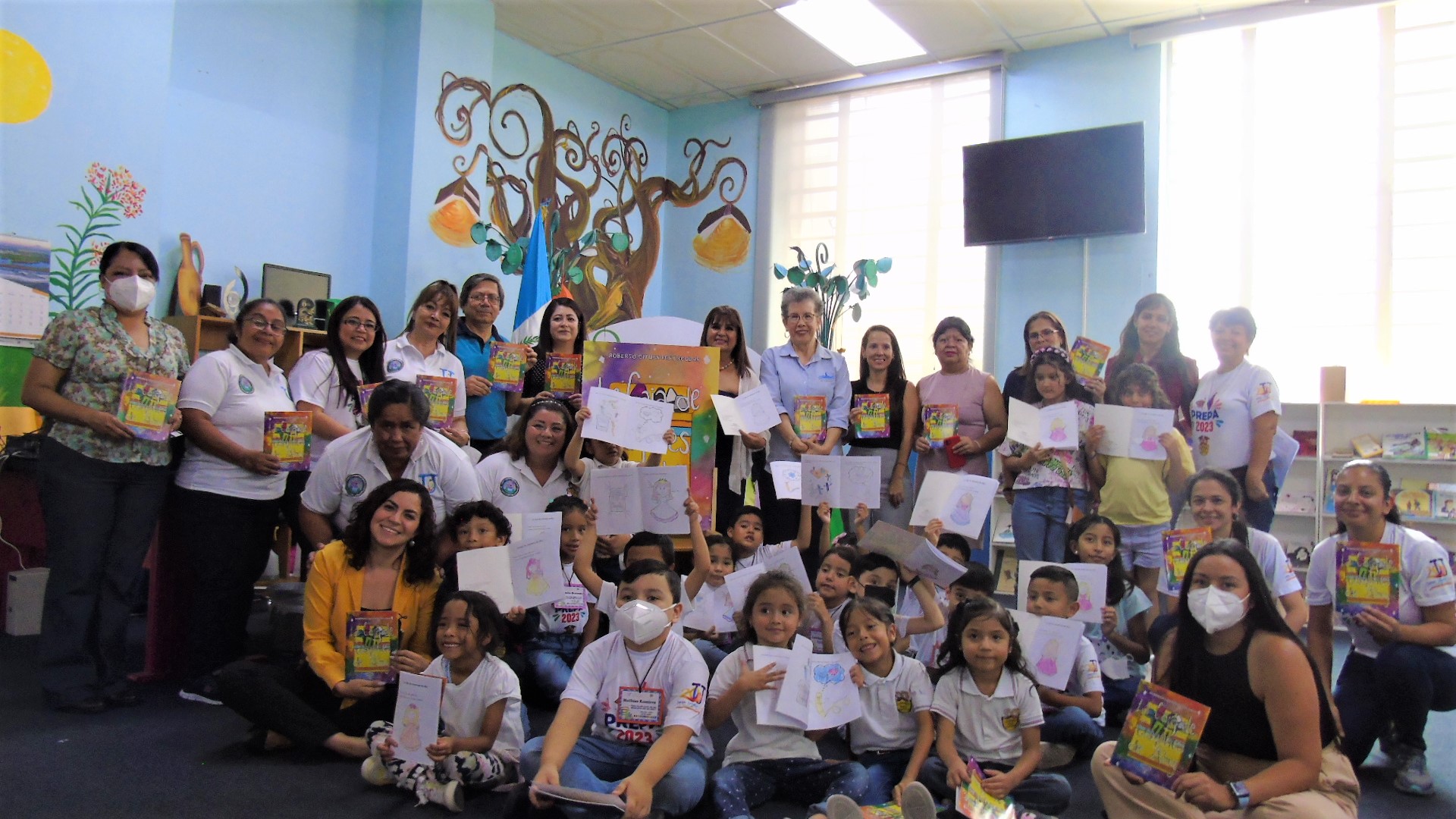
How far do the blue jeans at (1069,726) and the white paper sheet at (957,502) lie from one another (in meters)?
0.75

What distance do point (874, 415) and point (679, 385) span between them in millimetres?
839

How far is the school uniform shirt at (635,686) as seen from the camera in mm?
2637

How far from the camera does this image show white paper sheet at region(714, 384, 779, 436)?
3924 millimetres

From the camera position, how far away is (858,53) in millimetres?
7297

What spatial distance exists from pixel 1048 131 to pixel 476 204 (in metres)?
4.14

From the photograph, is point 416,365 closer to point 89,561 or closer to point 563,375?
point 563,375

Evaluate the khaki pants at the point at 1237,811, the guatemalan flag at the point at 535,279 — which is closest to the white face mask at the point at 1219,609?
the khaki pants at the point at 1237,811

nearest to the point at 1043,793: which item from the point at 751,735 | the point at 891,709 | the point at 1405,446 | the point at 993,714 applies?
the point at 993,714

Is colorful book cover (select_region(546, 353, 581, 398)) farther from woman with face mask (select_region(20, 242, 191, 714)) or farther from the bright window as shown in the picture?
the bright window

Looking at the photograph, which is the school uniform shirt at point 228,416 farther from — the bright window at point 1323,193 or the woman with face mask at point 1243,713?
the bright window at point 1323,193

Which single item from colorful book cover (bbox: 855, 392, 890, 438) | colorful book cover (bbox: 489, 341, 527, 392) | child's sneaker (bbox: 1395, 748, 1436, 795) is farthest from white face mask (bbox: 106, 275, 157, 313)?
child's sneaker (bbox: 1395, 748, 1436, 795)

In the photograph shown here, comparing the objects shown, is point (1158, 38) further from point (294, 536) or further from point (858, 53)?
point (294, 536)

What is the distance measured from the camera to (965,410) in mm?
4082

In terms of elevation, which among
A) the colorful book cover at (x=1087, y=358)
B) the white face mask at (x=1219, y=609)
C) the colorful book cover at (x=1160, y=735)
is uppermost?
the colorful book cover at (x=1087, y=358)
